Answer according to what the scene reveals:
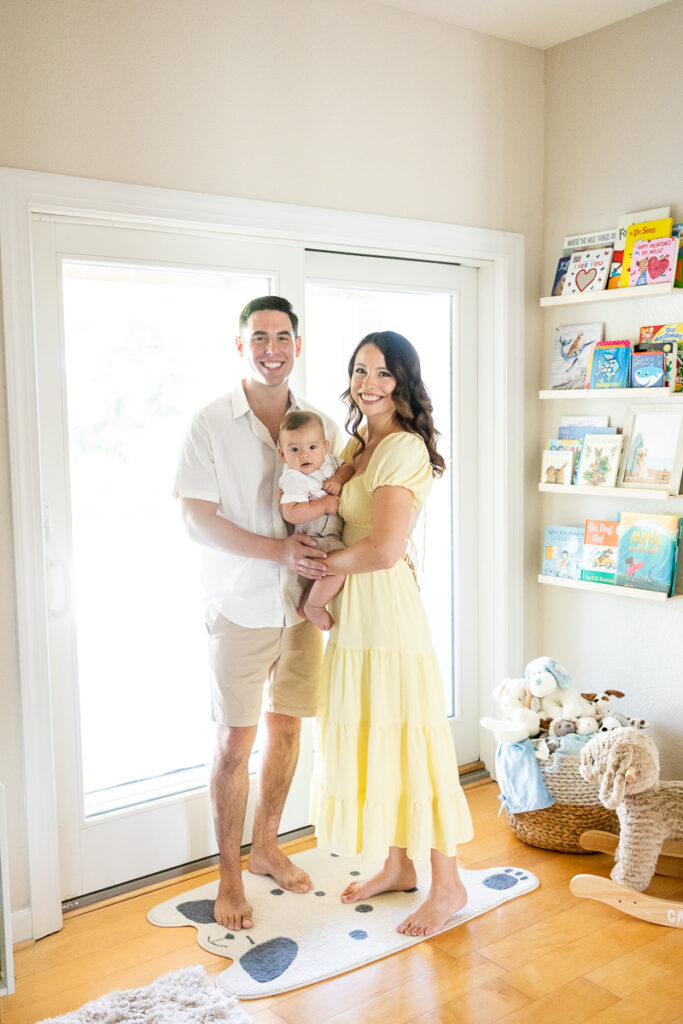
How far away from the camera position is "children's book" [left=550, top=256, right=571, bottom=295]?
3.28 m

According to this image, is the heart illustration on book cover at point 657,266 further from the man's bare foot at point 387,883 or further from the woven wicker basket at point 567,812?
the man's bare foot at point 387,883

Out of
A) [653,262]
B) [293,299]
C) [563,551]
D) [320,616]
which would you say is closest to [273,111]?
[293,299]

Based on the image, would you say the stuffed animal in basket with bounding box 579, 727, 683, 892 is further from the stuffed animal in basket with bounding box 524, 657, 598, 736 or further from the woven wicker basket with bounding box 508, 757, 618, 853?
the stuffed animal in basket with bounding box 524, 657, 598, 736

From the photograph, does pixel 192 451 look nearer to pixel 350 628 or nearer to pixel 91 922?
pixel 350 628

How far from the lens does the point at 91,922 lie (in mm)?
2547

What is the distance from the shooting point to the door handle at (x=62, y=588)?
2.54 meters

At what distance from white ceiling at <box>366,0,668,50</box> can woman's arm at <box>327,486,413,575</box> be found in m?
1.70

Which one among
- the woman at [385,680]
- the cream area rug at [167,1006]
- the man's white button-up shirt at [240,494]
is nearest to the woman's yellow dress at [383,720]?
the woman at [385,680]

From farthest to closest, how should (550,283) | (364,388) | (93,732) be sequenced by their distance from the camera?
(550,283)
(93,732)
(364,388)

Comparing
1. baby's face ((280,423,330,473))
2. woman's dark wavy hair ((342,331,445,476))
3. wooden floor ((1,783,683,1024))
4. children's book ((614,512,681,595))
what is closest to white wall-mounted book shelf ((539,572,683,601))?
children's book ((614,512,681,595))

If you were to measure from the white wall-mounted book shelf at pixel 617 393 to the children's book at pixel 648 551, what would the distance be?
384mm

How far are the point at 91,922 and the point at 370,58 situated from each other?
2.71 meters

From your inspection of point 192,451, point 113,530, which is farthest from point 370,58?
point 113,530

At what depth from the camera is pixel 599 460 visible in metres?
3.13
